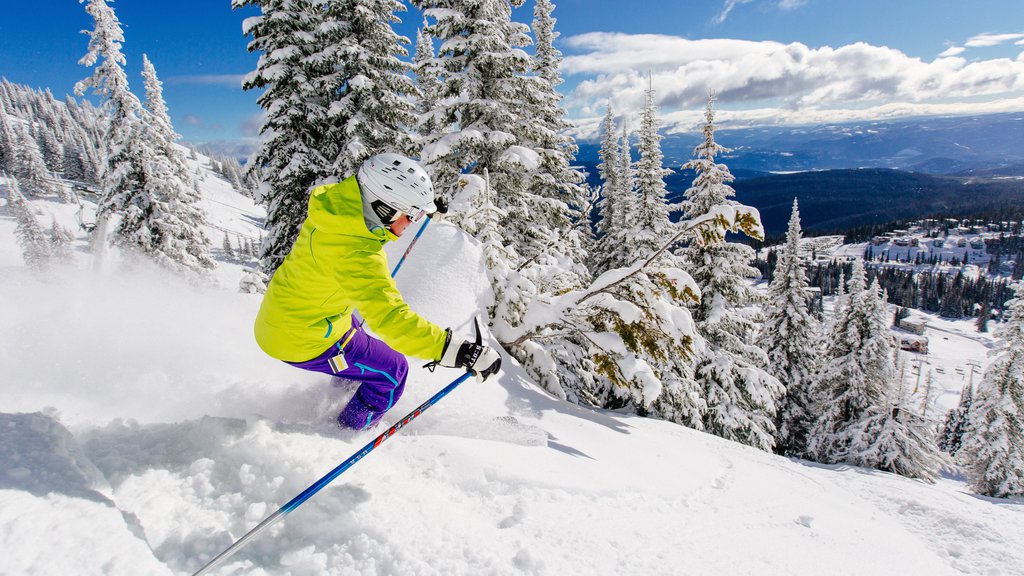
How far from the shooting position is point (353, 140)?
13250 mm

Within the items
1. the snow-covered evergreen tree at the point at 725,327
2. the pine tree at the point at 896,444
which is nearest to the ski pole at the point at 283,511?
the snow-covered evergreen tree at the point at 725,327

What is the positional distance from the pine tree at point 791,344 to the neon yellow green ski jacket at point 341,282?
25343mm

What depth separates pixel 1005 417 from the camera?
22.0m

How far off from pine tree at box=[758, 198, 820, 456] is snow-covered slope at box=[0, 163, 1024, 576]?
20.5 meters

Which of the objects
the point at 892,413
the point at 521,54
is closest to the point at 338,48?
the point at 521,54

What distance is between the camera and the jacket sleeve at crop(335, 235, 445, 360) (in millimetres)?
3289

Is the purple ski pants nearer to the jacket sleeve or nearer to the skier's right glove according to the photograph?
the jacket sleeve

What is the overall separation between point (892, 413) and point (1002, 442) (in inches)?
176

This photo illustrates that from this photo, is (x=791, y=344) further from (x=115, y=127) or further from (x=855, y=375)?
(x=115, y=127)

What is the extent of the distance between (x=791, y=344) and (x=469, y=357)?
89.0ft

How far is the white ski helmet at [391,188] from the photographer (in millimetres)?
3361

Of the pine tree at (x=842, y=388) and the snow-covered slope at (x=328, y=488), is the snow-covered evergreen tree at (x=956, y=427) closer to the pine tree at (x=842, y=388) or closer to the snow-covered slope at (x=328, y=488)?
the pine tree at (x=842, y=388)

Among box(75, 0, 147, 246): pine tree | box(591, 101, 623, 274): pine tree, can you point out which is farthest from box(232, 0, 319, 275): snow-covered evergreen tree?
box(591, 101, 623, 274): pine tree

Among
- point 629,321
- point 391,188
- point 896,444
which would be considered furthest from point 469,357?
point 896,444
